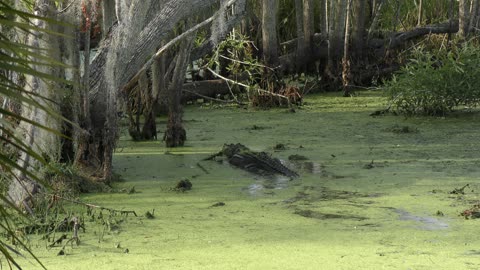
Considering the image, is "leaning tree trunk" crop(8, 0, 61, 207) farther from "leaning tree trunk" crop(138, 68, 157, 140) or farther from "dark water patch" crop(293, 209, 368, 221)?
"leaning tree trunk" crop(138, 68, 157, 140)

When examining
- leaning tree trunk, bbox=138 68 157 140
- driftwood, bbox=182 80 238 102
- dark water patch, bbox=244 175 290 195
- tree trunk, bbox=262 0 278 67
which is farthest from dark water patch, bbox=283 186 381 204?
tree trunk, bbox=262 0 278 67

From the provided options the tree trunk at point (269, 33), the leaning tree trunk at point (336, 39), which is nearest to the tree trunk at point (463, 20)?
the leaning tree trunk at point (336, 39)

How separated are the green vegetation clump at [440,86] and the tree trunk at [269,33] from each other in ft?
6.73

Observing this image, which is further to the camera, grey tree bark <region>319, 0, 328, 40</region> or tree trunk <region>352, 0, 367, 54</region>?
grey tree bark <region>319, 0, 328, 40</region>

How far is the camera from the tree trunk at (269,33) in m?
11.0

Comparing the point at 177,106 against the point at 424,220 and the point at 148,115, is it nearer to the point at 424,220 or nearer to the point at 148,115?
the point at 148,115

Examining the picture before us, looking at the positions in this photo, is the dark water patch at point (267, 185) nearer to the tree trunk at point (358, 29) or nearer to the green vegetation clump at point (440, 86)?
the green vegetation clump at point (440, 86)

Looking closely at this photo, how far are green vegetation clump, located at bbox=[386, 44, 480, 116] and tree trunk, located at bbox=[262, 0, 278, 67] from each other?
6.73ft

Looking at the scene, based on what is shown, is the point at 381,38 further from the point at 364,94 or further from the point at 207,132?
the point at 207,132

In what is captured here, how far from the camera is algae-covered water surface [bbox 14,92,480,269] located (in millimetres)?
4441

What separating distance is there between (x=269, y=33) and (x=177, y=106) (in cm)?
347

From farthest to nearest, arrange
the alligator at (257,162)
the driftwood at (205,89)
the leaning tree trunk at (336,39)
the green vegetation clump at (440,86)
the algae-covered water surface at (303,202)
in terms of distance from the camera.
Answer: the leaning tree trunk at (336,39), the driftwood at (205,89), the green vegetation clump at (440,86), the alligator at (257,162), the algae-covered water surface at (303,202)

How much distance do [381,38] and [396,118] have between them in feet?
12.1

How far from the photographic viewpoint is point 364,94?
11.4 meters
